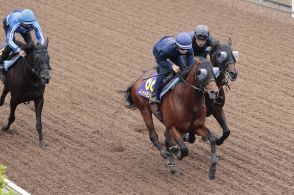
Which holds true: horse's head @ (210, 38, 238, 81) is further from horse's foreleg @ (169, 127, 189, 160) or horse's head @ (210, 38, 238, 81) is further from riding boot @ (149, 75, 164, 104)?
horse's foreleg @ (169, 127, 189, 160)

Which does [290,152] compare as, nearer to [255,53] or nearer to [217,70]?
[217,70]

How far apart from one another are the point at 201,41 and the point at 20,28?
3.03m

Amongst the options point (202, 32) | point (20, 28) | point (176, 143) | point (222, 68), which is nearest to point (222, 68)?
point (222, 68)

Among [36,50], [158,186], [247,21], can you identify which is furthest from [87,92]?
[247,21]

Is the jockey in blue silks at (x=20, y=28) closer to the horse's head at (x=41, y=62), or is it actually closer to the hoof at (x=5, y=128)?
the horse's head at (x=41, y=62)

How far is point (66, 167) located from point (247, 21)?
31.1 ft

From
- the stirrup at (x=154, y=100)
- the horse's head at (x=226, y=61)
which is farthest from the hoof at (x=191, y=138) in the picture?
the horse's head at (x=226, y=61)

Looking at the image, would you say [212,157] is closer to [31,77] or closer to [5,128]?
[31,77]

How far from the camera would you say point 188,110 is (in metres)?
9.77

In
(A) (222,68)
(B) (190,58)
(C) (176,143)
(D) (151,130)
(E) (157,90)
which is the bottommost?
Result: (D) (151,130)

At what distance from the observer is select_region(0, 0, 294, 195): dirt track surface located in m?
10.2

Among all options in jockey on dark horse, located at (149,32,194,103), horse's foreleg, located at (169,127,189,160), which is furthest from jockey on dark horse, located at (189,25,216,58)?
horse's foreleg, located at (169,127,189,160)

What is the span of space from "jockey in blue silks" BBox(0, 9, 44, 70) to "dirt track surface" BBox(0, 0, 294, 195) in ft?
4.95

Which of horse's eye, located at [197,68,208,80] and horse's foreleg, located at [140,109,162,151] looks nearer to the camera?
horse's eye, located at [197,68,208,80]
